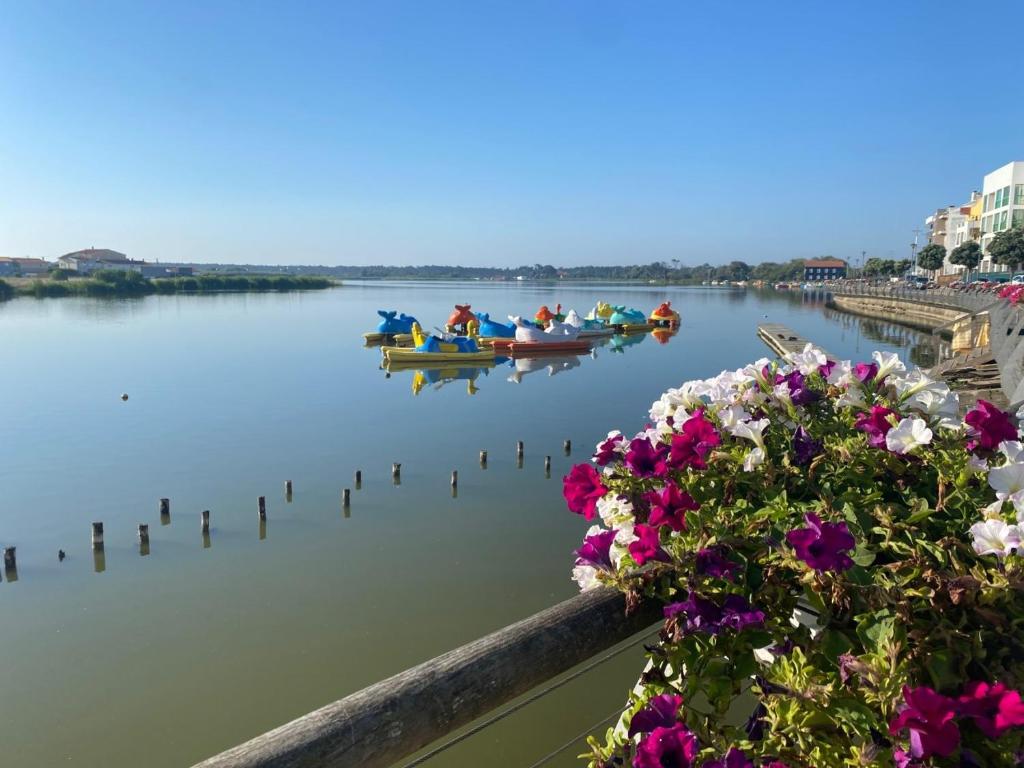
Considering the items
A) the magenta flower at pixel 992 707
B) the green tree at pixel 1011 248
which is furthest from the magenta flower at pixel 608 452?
the green tree at pixel 1011 248

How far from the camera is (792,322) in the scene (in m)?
51.6

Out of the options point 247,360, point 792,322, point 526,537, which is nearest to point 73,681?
point 526,537

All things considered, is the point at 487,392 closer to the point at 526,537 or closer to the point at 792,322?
the point at 526,537

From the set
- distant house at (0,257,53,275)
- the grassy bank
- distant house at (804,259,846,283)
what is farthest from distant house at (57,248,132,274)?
distant house at (804,259,846,283)

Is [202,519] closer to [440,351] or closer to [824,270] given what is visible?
[440,351]

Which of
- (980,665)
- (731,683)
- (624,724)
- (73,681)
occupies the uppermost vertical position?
(980,665)

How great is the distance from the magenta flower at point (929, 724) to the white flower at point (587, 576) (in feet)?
2.59

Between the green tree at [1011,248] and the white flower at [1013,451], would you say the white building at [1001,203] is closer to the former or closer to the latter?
the green tree at [1011,248]

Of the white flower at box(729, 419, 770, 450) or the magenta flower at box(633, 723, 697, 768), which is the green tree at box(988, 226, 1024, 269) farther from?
the magenta flower at box(633, 723, 697, 768)

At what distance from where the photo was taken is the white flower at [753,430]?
6.55 ft

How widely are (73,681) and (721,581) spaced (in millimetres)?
7232

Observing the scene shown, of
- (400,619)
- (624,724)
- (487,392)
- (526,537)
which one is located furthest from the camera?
(487,392)

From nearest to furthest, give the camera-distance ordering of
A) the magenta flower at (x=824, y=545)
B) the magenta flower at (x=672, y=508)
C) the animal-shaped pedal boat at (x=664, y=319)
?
1. the magenta flower at (x=824, y=545)
2. the magenta flower at (x=672, y=508)
3. the animal-shaped pedal boat at (x=664, y=319)

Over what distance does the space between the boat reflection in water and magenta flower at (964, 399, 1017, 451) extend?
23499 millimetres
